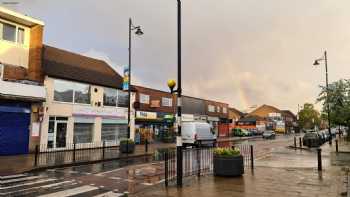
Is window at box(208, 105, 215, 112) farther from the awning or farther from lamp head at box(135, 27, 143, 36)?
the awning

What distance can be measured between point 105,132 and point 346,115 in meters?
22.5

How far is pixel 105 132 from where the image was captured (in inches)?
Result: 1085

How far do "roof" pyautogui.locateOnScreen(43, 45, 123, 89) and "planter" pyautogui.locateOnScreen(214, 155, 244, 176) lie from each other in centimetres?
1605

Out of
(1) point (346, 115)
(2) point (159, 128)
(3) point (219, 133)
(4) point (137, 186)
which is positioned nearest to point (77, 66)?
(2) point (159, 128)

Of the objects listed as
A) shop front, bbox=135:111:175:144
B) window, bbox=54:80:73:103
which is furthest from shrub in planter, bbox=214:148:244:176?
shop front, bbox=135:111:175:144

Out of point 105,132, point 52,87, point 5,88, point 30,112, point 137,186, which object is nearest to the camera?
point 137,186

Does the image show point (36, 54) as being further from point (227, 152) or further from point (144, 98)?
point (227, 152)

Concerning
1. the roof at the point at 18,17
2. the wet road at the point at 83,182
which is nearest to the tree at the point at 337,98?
the wet road at the point at 83,182

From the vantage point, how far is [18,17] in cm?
2045

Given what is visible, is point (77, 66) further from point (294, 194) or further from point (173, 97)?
point (294, 194)

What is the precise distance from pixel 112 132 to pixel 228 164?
62.4ft

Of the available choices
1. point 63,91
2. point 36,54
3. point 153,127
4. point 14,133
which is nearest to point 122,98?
point 63,91

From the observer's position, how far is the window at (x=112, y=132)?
2741cm

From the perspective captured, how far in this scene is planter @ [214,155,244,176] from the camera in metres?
11.2
